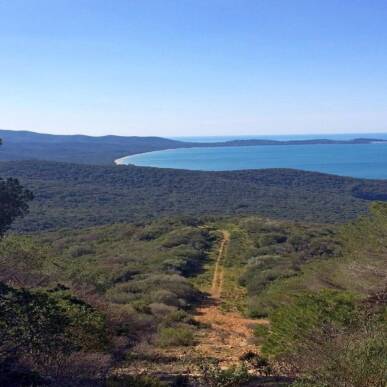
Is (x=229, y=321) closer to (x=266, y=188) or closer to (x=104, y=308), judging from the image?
(x=104, y=308)

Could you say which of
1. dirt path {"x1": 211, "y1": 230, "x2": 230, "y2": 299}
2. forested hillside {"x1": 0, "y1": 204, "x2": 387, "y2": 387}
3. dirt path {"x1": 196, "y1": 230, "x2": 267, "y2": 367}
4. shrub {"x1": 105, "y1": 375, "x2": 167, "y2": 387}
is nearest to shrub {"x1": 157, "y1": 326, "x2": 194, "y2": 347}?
forested hillside {"x1": 0, "y1": 204, "x2": 387, "y2": 387}

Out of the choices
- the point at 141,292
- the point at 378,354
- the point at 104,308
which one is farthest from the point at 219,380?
the point at 141,292

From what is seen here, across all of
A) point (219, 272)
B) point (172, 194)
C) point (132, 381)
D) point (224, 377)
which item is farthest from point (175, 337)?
point (172, 194)

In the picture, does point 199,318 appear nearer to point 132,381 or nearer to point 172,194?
point 132,381

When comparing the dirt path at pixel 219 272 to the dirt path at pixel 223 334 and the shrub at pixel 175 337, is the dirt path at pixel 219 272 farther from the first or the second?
the shrub at pixel 175 337

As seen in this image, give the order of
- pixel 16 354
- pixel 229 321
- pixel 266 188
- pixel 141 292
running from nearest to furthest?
pixel 16 354, pixel 229 321, pixel 141 292, pixel 266 188

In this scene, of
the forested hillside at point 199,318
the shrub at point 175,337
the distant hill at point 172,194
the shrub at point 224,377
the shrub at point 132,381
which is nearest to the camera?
the forested hillside at point 199,318

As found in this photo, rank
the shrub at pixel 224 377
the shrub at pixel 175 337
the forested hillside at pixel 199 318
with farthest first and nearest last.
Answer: the shrub at pixel 175 337 < the shrub at pixel 224 377 < the forested hillside at pixel 199 318

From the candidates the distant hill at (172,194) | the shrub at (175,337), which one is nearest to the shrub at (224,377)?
the shrub at (175,337)
